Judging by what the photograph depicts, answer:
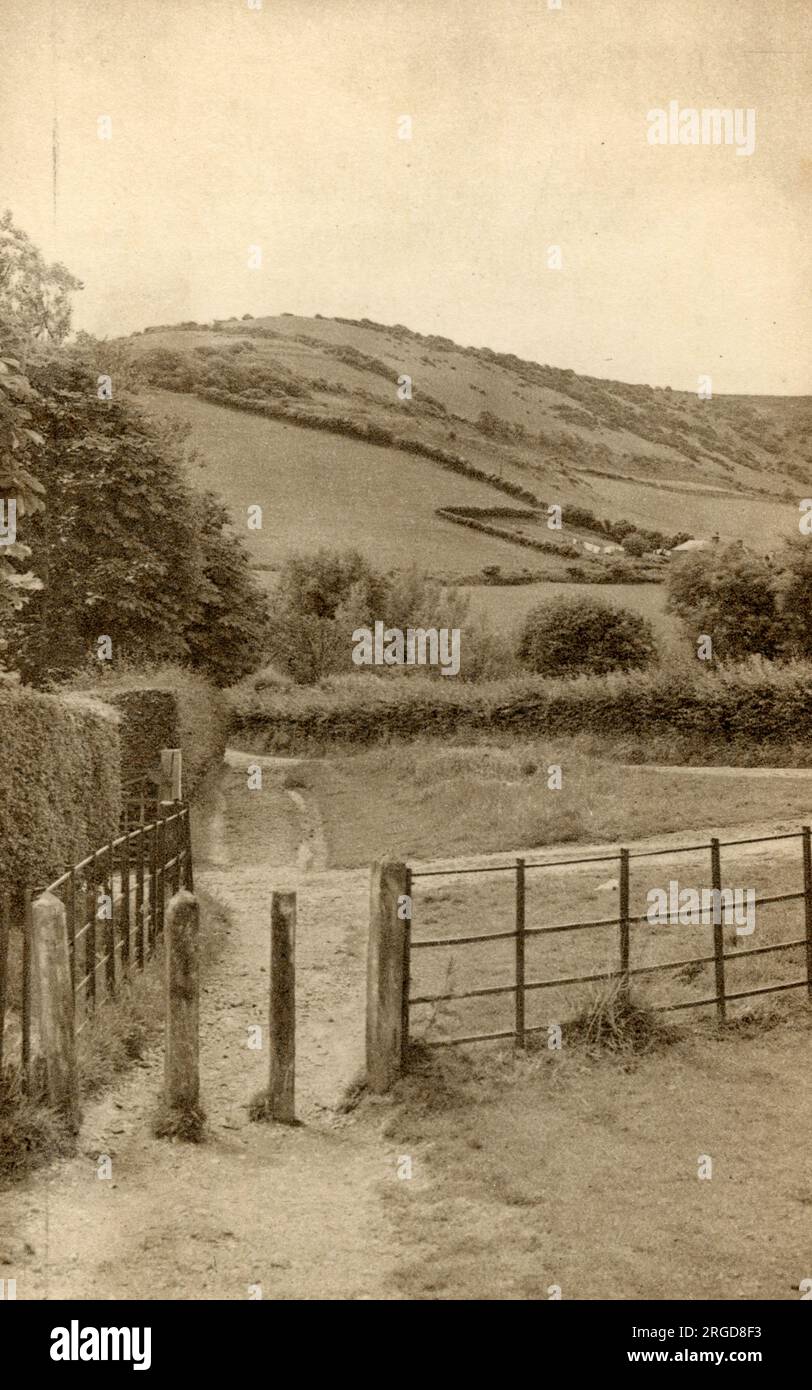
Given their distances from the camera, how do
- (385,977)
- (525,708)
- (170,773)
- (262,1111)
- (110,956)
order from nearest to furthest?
1. (262,1111)
2. (385,977)
3. (110,956)
4. (170,773)
5. (525,708)

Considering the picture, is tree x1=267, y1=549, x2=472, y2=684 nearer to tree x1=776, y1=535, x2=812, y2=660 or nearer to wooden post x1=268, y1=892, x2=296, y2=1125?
tree x1=776, y1=535, x2=812, y2=660

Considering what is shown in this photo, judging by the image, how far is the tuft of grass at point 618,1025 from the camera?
30.3 ft

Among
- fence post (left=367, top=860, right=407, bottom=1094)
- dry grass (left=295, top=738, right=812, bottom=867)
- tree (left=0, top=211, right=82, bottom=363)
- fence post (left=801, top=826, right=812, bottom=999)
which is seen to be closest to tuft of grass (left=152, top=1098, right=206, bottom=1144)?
fence post (left=367, top=860, right=407, bottom=1094)

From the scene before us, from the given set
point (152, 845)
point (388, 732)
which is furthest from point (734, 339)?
point (388, 732)

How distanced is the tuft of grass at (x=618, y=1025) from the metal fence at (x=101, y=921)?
368 centimetres

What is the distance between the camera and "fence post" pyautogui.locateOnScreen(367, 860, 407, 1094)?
845 centimetres

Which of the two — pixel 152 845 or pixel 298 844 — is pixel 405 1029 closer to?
pixel 152 845

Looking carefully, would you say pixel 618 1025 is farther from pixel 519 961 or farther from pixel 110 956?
pixel 110 956

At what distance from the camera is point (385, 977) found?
8.48 meters

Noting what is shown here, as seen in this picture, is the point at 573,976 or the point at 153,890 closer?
the point at 573,976

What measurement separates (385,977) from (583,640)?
2681 cm

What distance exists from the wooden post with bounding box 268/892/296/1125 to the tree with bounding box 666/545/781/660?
70.6ft

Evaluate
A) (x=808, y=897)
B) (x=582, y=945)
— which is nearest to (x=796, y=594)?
(x=582, y=945)

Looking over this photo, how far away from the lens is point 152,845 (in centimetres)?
1210
